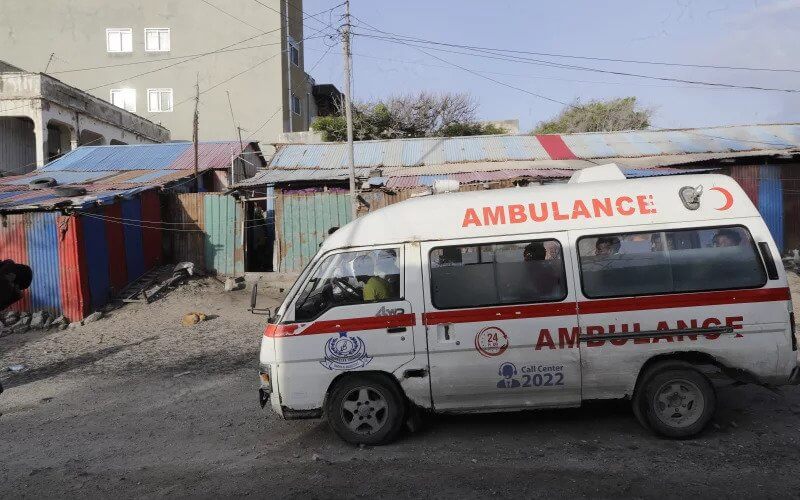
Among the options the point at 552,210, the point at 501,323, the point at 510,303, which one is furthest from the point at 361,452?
the point at 552,210

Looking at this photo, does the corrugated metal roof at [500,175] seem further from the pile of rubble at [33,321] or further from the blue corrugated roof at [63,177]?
the blue corrugated roof at [63,177]

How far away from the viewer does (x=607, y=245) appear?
16.1 feet

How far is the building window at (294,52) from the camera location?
3250cm

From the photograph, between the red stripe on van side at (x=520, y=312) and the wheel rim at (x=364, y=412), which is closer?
the red stripe on van side at (x=520, y=312)

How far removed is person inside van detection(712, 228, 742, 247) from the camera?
16.0ft

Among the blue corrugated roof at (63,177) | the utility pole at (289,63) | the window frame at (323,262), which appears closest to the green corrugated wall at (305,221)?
the blue corrugated roof at (63,177)

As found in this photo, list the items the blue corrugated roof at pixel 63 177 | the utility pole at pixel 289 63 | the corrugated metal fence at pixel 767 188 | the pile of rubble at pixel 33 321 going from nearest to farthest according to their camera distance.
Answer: the pile of rubble at pixel 33 321
the corrugated metal fence at pixel 767 188
the blue corrugated roof at pixel 63 177
the utility pole at pixel 289 63

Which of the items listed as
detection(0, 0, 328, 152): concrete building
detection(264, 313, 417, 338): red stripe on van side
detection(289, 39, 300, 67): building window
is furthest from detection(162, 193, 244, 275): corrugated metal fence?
detection(289, 39, 300, 67): building window

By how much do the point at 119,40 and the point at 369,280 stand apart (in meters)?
33.2

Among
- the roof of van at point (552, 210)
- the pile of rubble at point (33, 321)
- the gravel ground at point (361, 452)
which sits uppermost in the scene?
the roof of van at point (552, 210)

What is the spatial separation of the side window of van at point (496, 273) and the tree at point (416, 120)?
23757 millimetres

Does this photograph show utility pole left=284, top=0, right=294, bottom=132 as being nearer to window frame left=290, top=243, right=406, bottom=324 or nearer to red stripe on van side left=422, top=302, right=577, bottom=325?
window frame left=290, top=243, right=406, bottom=324

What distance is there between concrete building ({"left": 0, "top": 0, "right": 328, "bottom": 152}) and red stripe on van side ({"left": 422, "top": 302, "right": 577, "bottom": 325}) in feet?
92.5

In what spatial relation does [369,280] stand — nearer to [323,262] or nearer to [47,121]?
[323,262]
